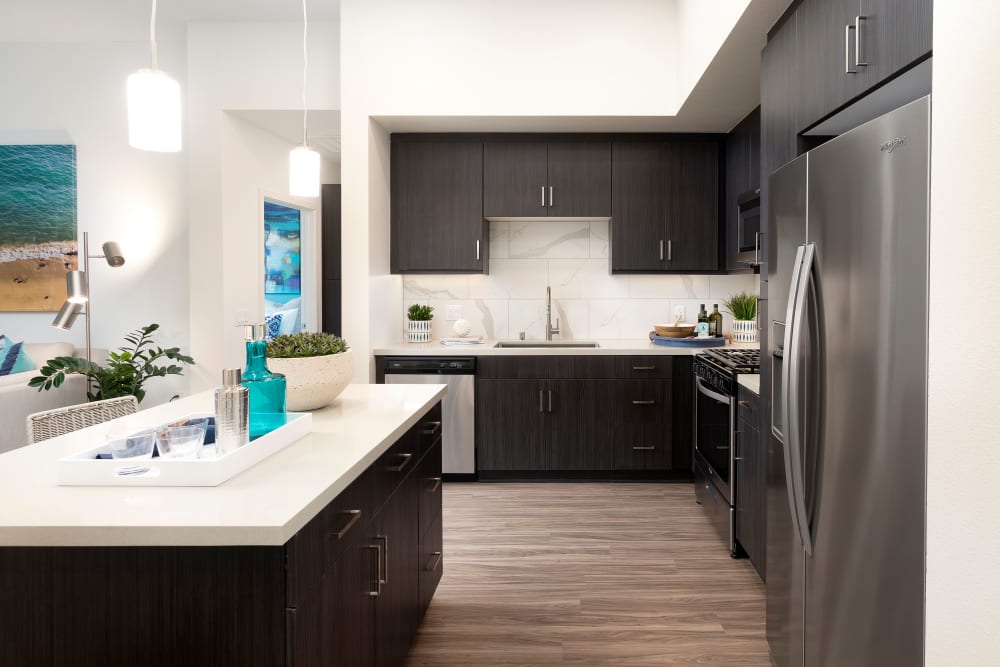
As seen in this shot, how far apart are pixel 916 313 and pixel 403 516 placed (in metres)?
1.46

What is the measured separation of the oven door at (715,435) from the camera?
316 cm

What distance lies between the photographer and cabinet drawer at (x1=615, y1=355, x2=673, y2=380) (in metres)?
4.30

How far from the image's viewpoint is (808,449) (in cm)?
168

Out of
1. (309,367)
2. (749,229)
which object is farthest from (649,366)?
(309,367)

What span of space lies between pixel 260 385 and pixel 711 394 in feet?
7.93

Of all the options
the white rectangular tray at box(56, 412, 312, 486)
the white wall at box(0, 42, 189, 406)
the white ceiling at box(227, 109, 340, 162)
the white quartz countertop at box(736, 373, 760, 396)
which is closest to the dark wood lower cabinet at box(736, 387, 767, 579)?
the white quartz countertop at box(736, 373, 760, 396)

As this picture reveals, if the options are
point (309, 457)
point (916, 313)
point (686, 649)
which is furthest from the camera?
point (686, 649)

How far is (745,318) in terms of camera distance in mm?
4531

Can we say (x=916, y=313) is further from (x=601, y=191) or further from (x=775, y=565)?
(x=601, y=191)

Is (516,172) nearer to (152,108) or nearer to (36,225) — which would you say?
(152,108)

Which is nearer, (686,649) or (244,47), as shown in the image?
(686,649)

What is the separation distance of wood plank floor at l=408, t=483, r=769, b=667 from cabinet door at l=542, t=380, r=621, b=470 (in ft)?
1.20

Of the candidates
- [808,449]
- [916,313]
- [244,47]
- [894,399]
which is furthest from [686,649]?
[244,47]

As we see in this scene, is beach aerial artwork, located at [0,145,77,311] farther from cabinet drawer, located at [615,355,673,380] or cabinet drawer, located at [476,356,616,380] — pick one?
cabinet drawer, located at [615,355,673,380]
